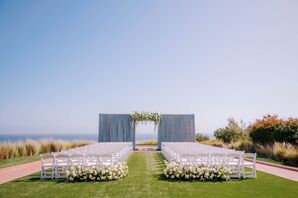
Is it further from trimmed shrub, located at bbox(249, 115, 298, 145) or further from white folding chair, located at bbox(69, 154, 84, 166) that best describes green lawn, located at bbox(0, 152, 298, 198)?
trimmed shrub, located at bbox(249, 115, 298, 145)

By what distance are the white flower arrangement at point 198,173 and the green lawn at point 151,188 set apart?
0.32 metres

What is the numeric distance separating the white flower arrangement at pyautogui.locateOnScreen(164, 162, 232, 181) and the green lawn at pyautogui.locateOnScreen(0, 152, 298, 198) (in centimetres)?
32

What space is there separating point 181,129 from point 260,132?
7768mm

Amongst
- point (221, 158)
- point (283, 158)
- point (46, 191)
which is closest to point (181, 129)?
point (283, 158)

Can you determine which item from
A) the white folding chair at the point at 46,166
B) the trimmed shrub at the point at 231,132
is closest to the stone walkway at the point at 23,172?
the white folding chair at the point at 46,166

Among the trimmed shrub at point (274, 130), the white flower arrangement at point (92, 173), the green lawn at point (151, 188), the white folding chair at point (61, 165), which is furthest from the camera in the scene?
the trimmed shrub at point (274, 130)

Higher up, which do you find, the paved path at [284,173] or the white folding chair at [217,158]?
the white folding chair at [217,158]

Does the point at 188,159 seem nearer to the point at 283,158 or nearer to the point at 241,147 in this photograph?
the point at 283,158

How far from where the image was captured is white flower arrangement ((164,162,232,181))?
876 centimetres

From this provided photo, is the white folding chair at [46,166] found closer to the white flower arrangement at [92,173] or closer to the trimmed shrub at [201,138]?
the white flower arrangement at [92,173]

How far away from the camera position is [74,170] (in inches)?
345

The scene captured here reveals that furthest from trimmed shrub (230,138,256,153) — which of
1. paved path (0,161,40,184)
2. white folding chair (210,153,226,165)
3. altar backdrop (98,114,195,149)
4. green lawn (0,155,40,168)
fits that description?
paved path (0,161,40,184)

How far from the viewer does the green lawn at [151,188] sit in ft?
22.6

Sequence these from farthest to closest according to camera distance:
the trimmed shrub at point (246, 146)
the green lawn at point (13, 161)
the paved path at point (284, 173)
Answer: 1. the trimmed shrub at point (246, 146)
2. the green lawn at point (13, 161)
3. the paved path at point (284, 173)
